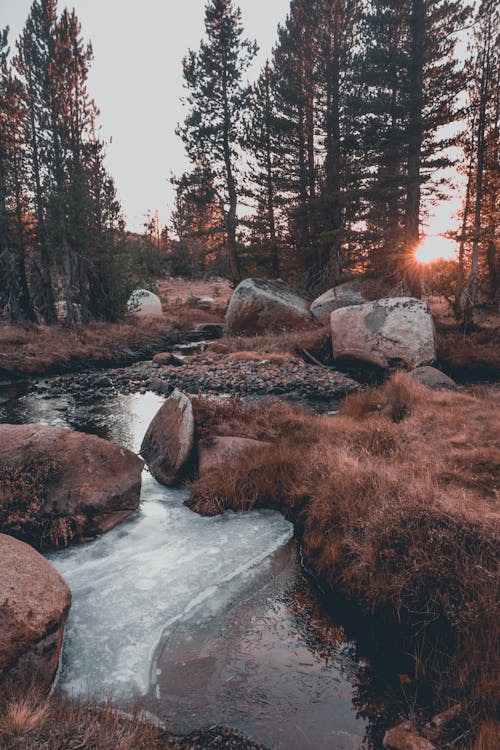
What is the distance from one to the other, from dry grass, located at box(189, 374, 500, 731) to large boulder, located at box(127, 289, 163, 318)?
1820cm

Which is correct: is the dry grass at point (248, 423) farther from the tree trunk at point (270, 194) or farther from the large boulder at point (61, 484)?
the tree trunk at point (270, 194)

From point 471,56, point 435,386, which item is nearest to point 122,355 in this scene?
point 435,386

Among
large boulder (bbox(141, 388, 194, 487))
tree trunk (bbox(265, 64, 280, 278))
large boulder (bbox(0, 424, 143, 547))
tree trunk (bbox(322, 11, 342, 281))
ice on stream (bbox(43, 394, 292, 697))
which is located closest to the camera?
ice on stream (bbox(43, 394, 292, 697))

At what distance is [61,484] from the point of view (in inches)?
206

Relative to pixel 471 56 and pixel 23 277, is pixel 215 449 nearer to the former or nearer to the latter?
pixel 23 277

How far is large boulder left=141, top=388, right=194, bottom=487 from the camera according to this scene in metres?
6.57

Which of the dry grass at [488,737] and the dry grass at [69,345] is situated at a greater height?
the dry grass at [69,345]

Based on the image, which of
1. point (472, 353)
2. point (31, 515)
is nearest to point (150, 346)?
point (472, 353)

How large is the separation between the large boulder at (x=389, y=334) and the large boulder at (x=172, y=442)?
7616mm

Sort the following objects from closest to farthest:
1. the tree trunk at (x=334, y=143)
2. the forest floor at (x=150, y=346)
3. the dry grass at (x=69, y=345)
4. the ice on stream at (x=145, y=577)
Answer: the ice on stream at (x=145, y=577), the forest floor at (x=150, y=346), the dry grass at (x=69, y=345), the tree trunk at (x=334, y=143)

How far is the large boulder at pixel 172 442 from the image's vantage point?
6.57 metres

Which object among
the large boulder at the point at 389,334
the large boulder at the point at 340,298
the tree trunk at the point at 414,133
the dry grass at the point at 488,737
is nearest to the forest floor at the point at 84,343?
the large boulder at the point at 340,298

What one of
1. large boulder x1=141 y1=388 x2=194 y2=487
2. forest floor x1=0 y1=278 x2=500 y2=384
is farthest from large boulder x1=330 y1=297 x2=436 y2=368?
large boulder x1=141 y1=388 x2=194 y2=487

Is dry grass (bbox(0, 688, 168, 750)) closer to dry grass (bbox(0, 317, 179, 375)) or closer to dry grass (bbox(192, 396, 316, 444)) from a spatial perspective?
dry grass (bbox(192, 396, 316, 444))
